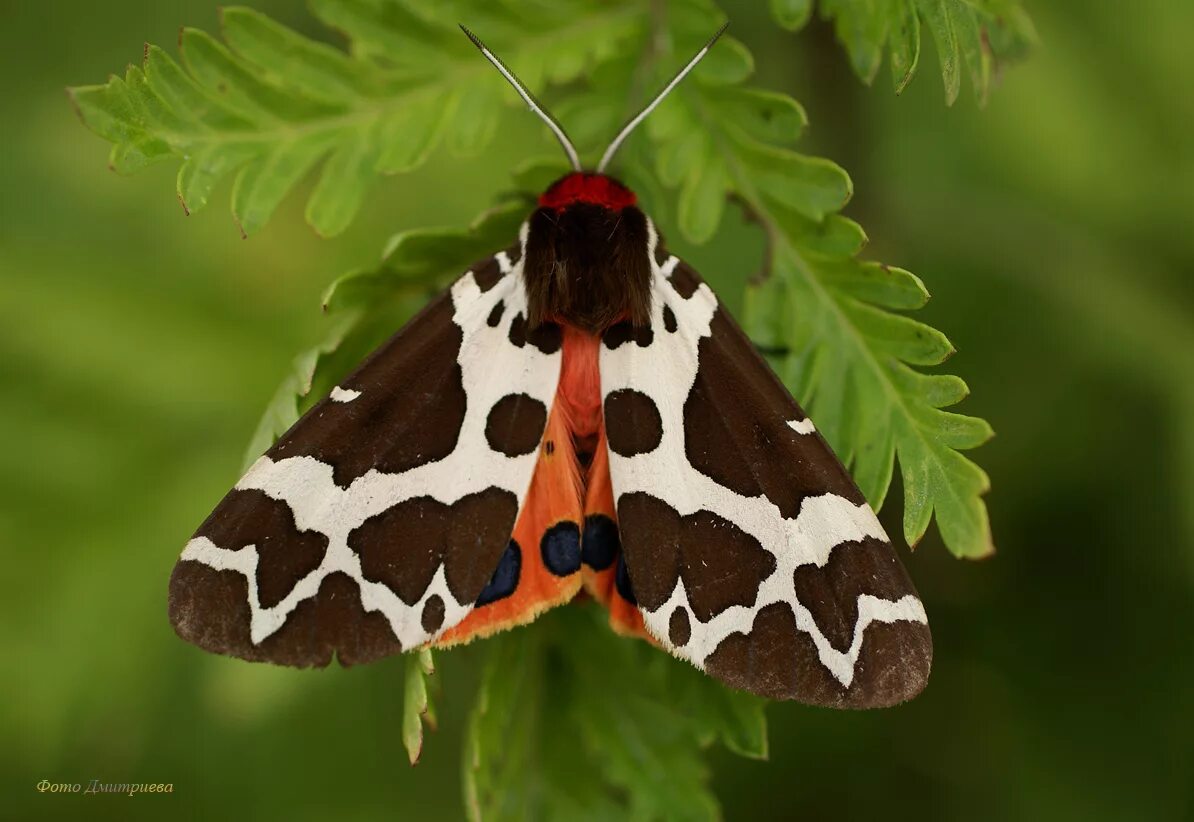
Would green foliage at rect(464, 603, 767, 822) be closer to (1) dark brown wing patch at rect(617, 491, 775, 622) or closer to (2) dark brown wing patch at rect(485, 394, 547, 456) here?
(1) dark brown wing patch at rect(617, 491, 775, 622)

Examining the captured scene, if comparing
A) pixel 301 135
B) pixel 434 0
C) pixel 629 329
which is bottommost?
pixel 629 329

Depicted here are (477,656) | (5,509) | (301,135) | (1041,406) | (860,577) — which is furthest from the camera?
(477,656)

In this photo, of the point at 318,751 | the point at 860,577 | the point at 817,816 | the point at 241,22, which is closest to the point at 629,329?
the point at 860,577

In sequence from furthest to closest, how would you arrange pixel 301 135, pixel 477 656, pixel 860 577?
pixel 477 656 → pixel 301 135 → pixel 860 577

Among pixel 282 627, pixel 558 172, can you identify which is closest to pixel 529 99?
pixel 558 172

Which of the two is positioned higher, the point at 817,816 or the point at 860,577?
the point at 860,577

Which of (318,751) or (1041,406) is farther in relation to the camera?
(318,751)

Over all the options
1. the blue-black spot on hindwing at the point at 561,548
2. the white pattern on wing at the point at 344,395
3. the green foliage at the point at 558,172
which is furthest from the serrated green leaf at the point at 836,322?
the white pattern on wing at the point at 344,395

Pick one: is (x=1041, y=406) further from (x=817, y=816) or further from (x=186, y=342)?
(x=186, y=342)
